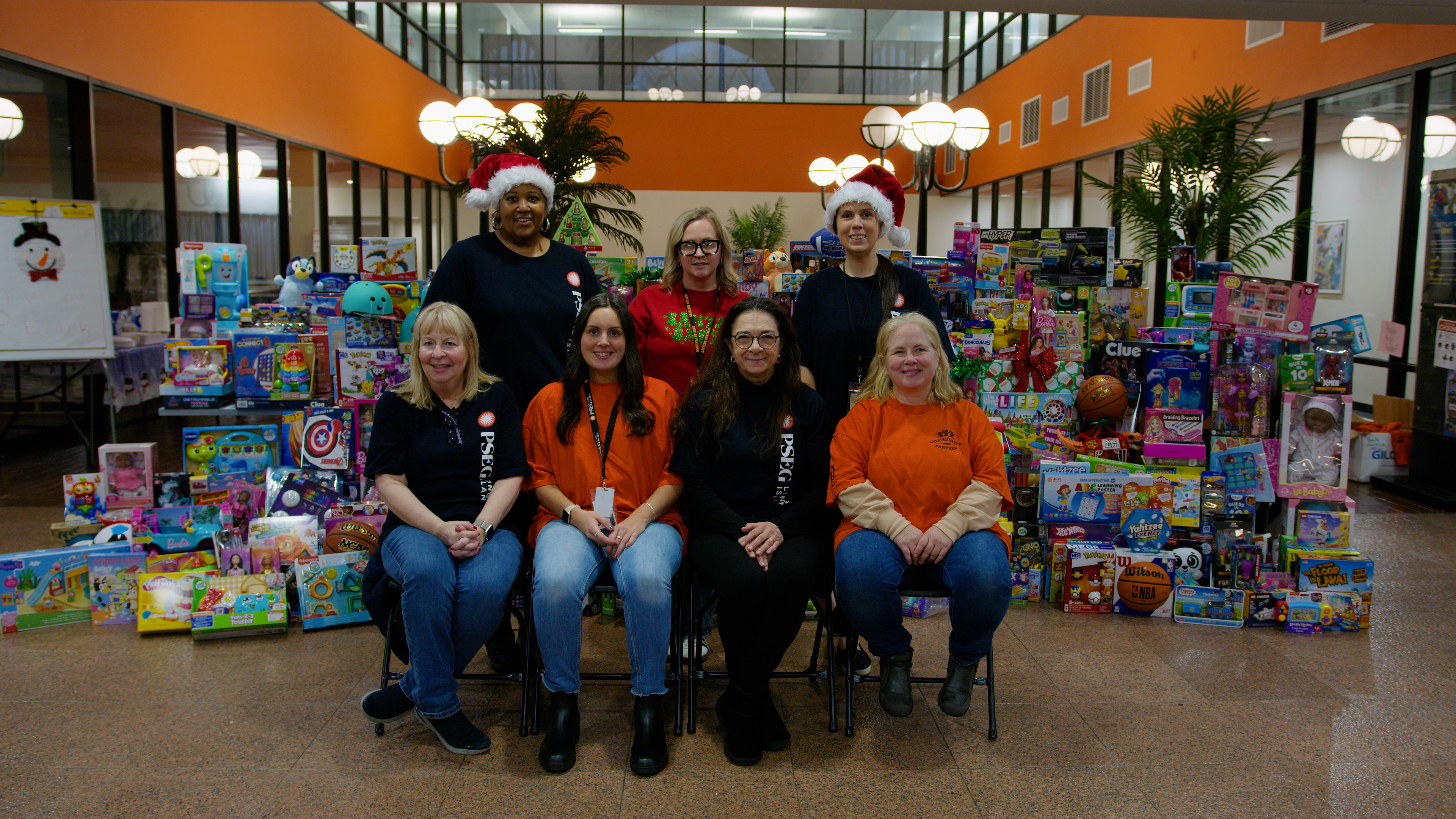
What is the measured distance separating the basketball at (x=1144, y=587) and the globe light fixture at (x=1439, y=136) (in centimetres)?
429

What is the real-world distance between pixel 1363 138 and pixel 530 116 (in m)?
7.46

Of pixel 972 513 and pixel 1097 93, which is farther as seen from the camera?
pixel 1097 93

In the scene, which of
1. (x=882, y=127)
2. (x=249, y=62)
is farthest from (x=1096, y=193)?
(x=249, y=62)

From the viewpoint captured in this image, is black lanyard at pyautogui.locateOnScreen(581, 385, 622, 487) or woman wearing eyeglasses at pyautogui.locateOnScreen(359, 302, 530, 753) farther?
black lanyard at pyautogui.locateOnScreen(581, 385, 622, 487)

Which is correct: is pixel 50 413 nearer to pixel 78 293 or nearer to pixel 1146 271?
pixel 78 293

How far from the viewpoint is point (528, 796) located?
7.64ft

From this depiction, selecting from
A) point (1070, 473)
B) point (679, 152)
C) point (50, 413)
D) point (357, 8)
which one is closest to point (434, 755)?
point (1070, 473)

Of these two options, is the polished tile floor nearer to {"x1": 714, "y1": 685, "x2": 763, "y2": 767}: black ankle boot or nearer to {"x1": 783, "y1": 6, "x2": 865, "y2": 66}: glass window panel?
{"x1": 714, "y1": 685, "x2": 763, "y2": 767}: black ankle boot

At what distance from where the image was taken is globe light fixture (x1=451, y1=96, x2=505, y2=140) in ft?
28.4

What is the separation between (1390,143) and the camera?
629 cm

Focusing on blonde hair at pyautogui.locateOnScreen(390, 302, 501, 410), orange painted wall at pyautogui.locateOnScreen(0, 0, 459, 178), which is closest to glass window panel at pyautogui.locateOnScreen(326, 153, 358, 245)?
orange painted wall at pyautogui.locateOnScreen(0, 0, 459, 178)

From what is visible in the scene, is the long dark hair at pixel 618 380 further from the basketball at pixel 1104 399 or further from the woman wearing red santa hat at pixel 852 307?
the basketball at pixel 1104 399

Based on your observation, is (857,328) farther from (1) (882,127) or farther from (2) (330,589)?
(1) (882,127)

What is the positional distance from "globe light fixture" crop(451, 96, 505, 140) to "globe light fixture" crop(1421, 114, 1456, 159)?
23.6 feet
